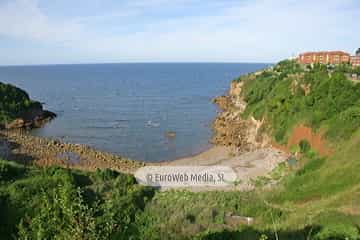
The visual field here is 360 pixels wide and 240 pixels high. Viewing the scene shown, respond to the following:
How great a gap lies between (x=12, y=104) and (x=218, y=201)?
4931 cm

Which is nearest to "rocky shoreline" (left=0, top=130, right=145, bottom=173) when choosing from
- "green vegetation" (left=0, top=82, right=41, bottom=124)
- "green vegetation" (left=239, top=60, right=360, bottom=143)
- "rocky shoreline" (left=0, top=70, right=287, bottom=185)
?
"rocky shoreline" (left=0, top=70, right=287, bottom=185)

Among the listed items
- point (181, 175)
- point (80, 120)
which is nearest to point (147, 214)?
point (181, 175)

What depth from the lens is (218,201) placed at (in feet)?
67.6

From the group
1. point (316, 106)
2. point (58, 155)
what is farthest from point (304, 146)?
point (58, 155)

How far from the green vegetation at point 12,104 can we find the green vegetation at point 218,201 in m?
34.0

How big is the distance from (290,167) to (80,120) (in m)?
40.5

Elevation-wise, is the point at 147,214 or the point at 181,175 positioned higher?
the point at 147,214

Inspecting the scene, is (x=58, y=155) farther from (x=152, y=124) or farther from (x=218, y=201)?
(x=218, y=201)

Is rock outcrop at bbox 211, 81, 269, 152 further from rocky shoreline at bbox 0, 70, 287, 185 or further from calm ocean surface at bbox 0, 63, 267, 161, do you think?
calm ocean surface at bbox 0, 63, 267, 161

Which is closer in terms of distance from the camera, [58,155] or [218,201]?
[218,201]

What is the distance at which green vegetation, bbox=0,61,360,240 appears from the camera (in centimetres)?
647

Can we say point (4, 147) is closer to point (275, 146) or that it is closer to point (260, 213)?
point (275, 146)

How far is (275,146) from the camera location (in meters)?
37.8

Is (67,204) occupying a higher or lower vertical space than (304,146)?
higher
